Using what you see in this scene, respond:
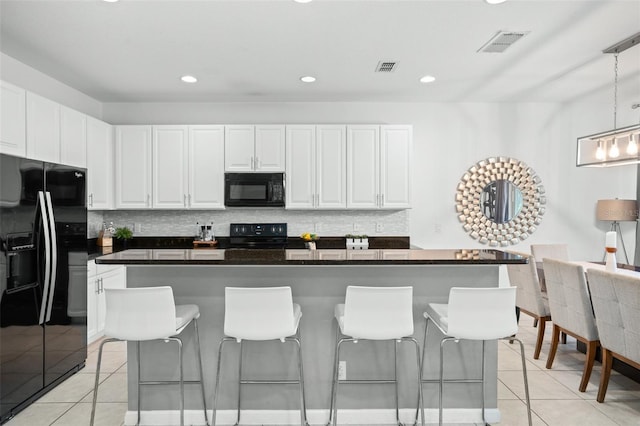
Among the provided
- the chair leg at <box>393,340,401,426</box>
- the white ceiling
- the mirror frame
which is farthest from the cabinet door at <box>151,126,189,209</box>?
the mirror frame

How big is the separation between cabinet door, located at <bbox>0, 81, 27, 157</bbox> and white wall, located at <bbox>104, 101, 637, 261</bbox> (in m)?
2.06

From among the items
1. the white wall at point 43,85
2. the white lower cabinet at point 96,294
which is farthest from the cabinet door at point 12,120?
the white lower cabinet at point 96,294

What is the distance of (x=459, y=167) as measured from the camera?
530 cm

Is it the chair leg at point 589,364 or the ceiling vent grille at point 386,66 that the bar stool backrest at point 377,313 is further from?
the ceiling vent grille at point 386,66

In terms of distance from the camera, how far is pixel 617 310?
2.76 m

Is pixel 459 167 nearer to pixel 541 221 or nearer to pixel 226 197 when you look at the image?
pixel 541 221

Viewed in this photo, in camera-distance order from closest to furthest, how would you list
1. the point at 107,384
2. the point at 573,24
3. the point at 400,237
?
the point at 573,24
the point at 107,384
the point at 400,237

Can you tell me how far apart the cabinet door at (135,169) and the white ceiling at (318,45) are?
462 millimetres

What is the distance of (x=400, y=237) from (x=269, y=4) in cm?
332

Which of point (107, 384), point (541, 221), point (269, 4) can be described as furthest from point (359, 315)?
point (541, 221)

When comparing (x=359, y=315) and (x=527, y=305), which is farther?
(x=527, y=305)

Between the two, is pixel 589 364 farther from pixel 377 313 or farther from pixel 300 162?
pixel 300 162

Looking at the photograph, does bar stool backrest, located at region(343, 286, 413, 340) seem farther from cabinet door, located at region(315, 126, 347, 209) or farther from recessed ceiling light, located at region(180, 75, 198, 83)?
recessed ceiling light, located at region(180, 75, 198, 83)

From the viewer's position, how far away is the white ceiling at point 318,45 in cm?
273
